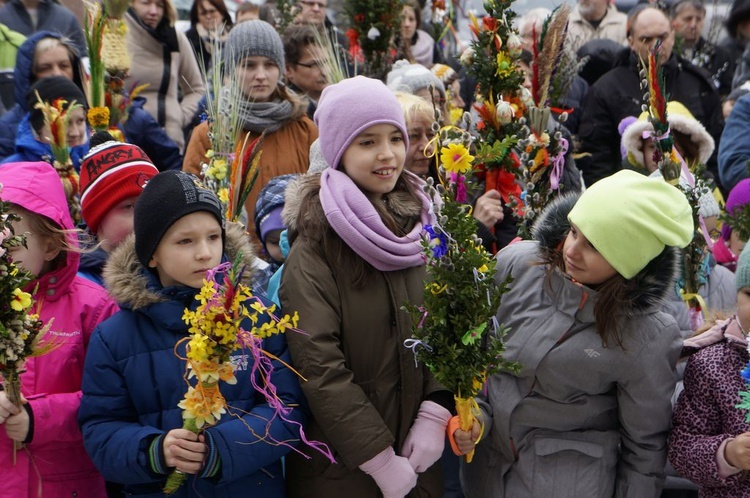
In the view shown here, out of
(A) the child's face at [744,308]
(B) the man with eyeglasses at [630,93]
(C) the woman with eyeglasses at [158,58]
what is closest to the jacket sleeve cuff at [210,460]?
(A) the child's face at [744,308]

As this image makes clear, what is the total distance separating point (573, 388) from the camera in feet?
10.2

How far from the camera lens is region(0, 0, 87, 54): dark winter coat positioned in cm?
622

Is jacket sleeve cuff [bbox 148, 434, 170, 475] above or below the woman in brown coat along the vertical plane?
below

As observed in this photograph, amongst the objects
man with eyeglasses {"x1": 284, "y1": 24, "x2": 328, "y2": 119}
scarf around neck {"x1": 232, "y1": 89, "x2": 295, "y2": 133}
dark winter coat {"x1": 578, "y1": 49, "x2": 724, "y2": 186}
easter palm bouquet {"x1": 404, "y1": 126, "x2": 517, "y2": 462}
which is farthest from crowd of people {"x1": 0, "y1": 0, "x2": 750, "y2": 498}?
dark winter coat {"x1": 578, "y1": 49, "x2": 724, "y2": 186}

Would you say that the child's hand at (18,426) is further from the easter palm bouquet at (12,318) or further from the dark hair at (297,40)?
the dark hair at (297,40)

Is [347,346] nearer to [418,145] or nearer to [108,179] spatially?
[108,179]

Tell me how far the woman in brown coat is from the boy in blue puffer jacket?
1.75 meters

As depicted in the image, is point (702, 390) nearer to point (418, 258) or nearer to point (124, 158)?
point (418, 258)

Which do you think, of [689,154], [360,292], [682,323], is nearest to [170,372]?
[360,292]

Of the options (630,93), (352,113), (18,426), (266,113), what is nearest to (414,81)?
(266,113)

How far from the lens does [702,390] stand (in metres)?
3.06

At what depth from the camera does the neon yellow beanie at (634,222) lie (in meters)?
2.90

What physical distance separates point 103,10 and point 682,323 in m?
3.36

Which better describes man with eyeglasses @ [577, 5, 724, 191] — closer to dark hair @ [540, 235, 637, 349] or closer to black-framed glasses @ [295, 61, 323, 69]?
black-framed glasses @ [295, 61, 323, 69]
